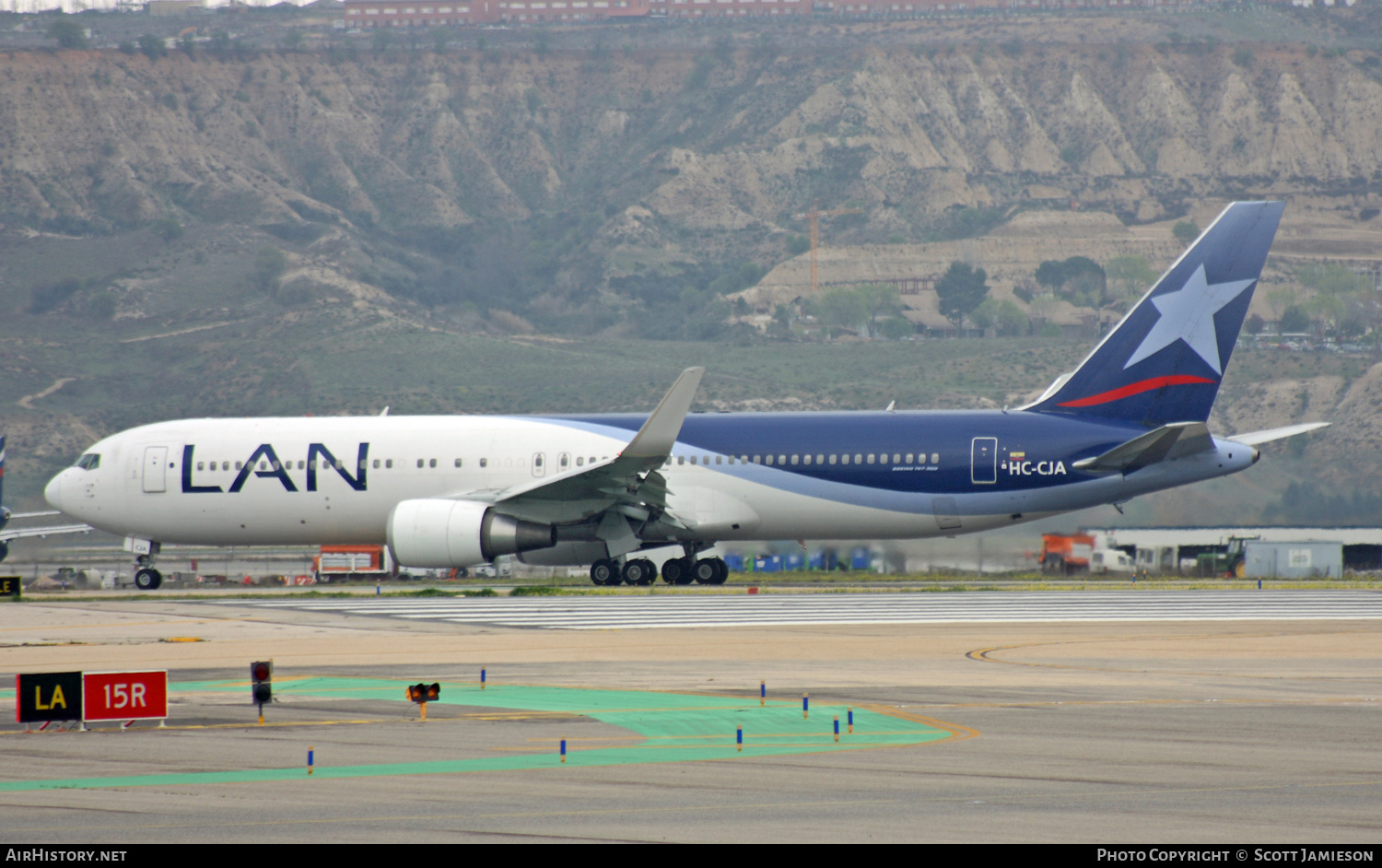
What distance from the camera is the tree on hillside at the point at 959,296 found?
597ft

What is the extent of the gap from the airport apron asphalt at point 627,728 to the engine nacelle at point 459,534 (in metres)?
15.1

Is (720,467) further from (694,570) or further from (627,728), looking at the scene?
(627,728)

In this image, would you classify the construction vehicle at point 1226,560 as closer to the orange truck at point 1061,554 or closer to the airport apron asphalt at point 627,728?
the orange truck at point 1061,554

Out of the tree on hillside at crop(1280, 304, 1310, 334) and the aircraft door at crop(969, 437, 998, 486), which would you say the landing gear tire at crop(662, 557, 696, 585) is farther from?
the tree on hillside at crop(1280, 304, 1310, 334)

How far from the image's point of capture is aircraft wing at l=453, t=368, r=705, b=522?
31.3 m

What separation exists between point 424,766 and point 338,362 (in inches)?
4913

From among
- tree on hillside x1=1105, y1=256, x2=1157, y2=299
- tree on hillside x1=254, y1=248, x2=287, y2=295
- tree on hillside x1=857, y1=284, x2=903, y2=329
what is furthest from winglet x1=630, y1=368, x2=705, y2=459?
tree on hillside x1=1105, y1=256, x2=1157, y2=299

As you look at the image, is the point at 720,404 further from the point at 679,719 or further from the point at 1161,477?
the point at 679,719

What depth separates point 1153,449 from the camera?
104 ft

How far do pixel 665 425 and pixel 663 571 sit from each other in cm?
527
